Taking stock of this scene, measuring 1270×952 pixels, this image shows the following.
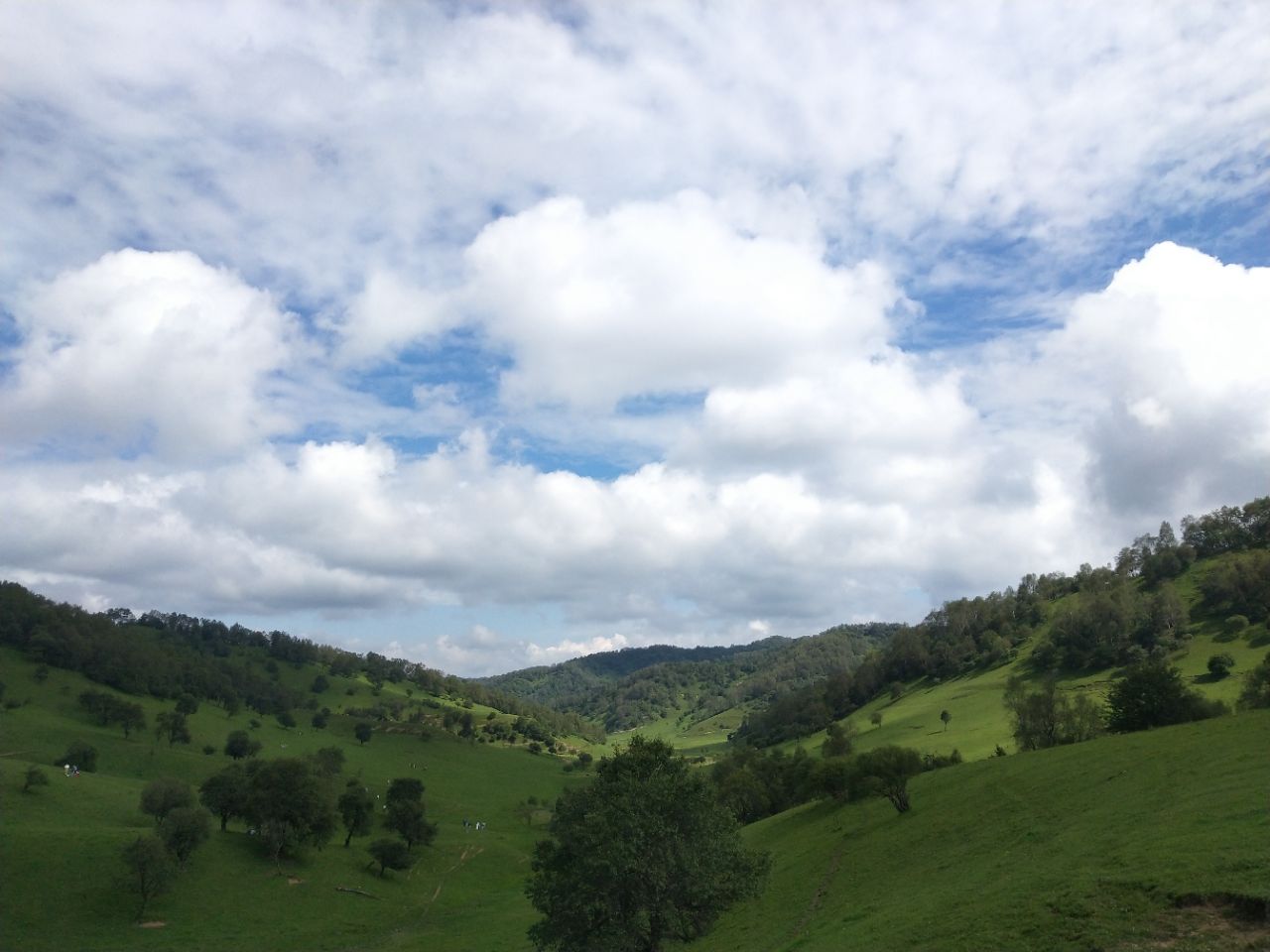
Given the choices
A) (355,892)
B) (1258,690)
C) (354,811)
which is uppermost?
(1258,690)

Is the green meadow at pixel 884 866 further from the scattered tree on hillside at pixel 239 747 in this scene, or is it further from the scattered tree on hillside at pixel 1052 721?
the scattered tree on hillside at pixel 239 747

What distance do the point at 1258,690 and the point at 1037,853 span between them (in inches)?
2591

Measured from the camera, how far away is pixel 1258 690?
84688 mm

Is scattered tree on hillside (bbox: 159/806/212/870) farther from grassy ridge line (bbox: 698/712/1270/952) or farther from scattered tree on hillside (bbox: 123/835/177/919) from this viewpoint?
grassy ridge line (bbox: 698/712/1270/952)

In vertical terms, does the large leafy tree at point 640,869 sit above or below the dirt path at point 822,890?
above

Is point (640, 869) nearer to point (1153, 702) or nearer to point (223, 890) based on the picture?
point (1153, 702)

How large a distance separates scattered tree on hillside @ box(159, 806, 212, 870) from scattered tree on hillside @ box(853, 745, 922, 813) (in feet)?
267

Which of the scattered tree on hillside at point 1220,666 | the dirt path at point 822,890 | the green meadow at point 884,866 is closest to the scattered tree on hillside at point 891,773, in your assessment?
the green meadow at point 884,866

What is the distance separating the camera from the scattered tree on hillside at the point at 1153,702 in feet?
262

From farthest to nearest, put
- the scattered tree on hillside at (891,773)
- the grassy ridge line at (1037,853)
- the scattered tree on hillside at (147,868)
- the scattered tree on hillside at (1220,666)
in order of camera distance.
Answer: the scattered tree on hillside at (1220,666) → the scattered tree on hillside at (147,868) → the scattered tree on hillside at (891,773) → the grassy ridge line at (1037,853)

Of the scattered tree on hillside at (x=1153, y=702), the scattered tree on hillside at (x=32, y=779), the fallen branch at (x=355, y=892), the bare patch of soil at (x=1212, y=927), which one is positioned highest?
the scattered tree on hillside at (x=1153, y=702)

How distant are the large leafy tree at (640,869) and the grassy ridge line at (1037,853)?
218 inches

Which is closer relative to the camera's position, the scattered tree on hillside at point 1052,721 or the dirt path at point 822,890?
the dirt path at point 822,890

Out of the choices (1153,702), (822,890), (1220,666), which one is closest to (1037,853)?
(822,890)
